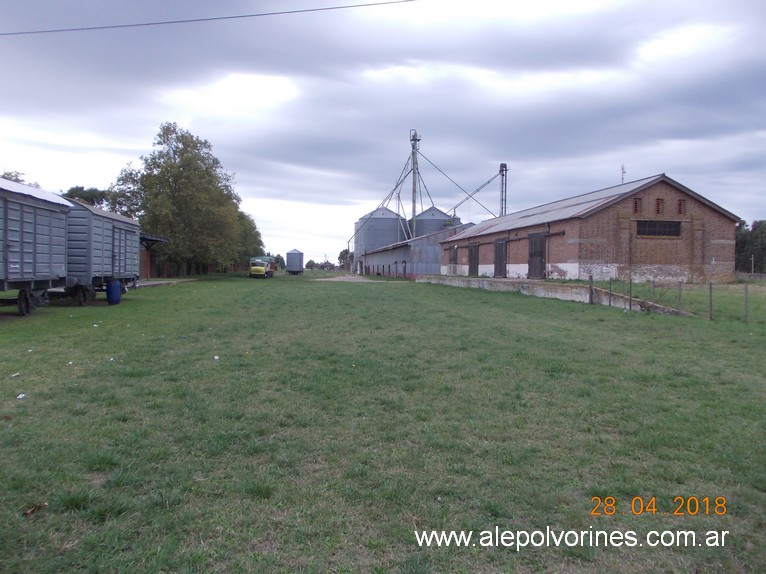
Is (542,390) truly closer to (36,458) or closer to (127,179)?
(36,458)

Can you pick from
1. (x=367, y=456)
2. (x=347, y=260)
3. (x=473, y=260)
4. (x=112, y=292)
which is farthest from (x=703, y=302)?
(x=347, y=260)

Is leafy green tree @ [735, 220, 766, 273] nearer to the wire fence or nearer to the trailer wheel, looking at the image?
the wire fence

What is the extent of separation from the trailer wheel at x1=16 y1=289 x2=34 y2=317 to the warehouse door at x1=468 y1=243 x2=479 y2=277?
35076 mm

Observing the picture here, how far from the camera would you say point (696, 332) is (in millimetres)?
12617

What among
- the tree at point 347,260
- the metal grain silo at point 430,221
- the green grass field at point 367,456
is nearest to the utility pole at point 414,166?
the metal grain silo at point 430,221

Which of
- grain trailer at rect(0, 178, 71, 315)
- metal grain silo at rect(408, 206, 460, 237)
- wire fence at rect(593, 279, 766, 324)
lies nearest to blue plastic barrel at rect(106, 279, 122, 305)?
grain trailer at rect(0, 178, 71, 315)

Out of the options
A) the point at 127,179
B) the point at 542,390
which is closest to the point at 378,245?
the point at 127,179

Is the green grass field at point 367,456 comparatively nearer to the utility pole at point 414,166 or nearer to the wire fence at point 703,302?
the wire fence at point 703,302

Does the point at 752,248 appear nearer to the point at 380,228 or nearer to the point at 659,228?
the point at 380,228

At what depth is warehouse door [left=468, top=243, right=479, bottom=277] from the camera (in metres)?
46.2

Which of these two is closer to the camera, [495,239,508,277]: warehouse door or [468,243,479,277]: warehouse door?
[495,239,508,277]: warehouse door

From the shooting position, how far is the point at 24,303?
49.9 feet

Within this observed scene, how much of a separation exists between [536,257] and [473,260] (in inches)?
456

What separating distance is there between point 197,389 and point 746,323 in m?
13.5
